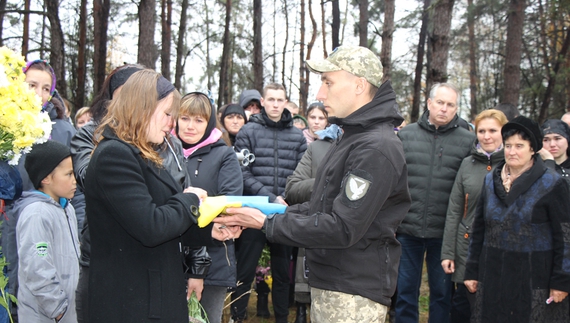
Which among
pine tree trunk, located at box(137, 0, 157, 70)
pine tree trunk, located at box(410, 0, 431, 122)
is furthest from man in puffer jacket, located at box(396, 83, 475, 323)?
pine tree trunk, located at box(410, 0, 431, 122)

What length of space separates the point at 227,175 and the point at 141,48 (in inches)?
339

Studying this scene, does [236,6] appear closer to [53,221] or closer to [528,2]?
[528,2]

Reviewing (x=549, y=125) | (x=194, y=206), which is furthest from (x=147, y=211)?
(x=549, y=125)

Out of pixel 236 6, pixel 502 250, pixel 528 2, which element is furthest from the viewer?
pixel 236 6

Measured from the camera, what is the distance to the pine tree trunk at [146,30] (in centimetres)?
1145

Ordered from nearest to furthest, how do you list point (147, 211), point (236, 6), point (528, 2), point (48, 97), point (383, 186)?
point (147, 211), point (383, 186), point (48, 97), point (528, 2), point (236, 6)

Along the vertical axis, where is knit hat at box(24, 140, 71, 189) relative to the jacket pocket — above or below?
above

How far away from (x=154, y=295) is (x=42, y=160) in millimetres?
1720

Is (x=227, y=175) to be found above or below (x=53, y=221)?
above

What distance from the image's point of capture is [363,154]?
2.50 metres

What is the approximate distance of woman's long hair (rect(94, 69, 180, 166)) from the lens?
2.22 m

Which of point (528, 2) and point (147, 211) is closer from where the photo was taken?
point (147, 211)

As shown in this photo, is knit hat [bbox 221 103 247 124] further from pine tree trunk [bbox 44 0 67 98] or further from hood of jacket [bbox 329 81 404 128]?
pine tree trunk [bbox 44 0 67 98]

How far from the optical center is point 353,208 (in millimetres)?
2434
